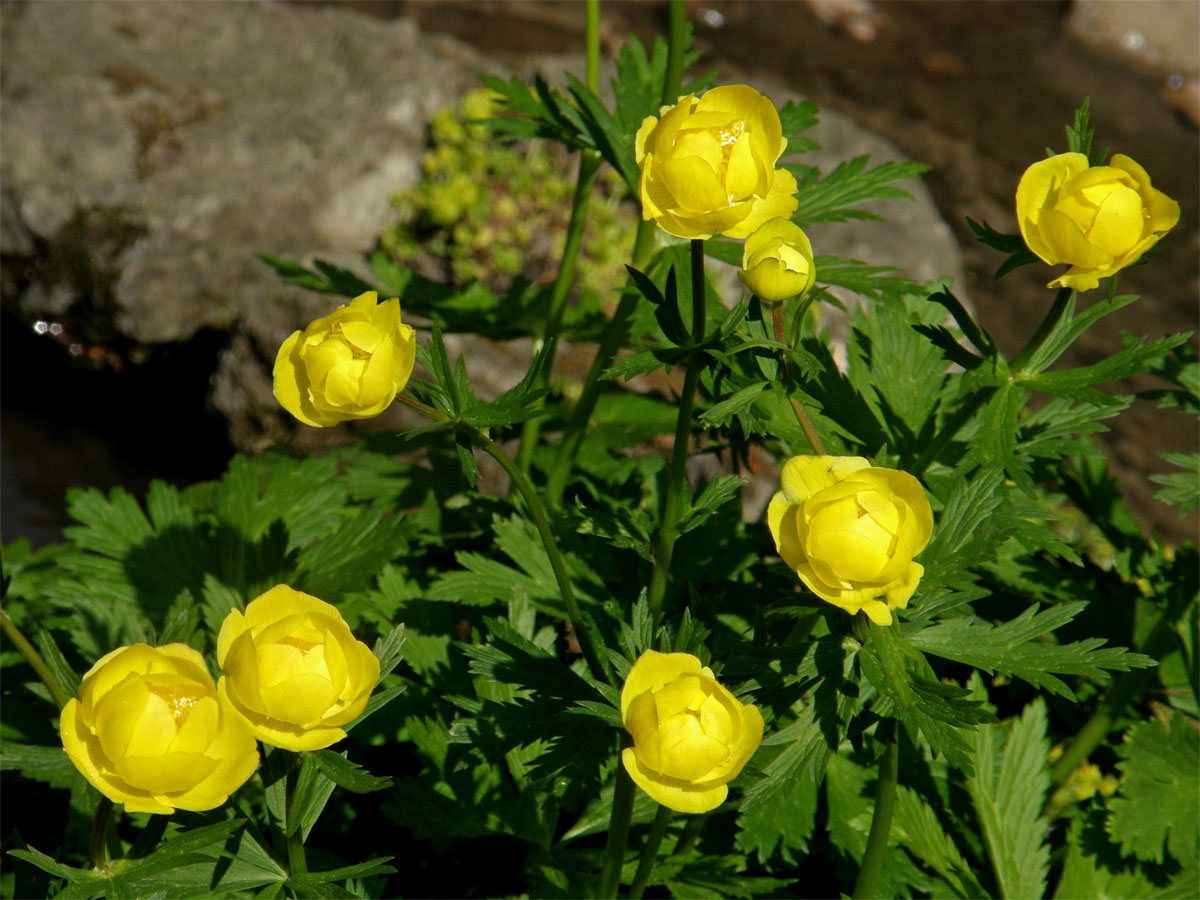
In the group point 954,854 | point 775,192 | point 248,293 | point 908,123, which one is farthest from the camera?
point 908,123

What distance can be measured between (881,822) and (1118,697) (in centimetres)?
61

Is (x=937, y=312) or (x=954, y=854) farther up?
(x=937, y=312)

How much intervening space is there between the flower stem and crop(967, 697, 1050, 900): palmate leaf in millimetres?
856

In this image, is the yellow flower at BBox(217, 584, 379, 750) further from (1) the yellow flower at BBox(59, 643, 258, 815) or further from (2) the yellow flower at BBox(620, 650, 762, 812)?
(2) the yellow flower at BBox(620, 650, 762, 812)

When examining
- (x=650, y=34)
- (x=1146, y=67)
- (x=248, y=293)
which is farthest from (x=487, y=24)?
(x=1146, y=67)

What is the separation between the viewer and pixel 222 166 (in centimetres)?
309

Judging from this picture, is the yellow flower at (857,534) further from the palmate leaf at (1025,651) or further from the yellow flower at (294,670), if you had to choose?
the yellow flower at (294,670)

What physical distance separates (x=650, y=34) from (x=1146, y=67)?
2.30 m

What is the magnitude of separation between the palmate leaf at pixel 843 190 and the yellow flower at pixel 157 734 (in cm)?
100

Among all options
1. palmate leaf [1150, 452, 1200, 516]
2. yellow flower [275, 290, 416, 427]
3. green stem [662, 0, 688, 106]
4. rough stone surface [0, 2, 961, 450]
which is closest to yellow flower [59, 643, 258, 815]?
yellow flower [275, 290, 416, 427]

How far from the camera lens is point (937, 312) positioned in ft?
4.90

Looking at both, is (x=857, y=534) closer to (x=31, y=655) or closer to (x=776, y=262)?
(x=776, y=262)

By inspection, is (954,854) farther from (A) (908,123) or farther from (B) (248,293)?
(A) (908,123)

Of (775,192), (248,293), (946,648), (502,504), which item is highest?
(775,192)
